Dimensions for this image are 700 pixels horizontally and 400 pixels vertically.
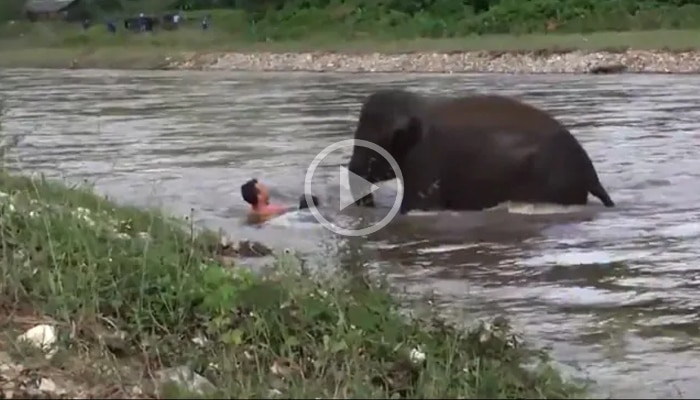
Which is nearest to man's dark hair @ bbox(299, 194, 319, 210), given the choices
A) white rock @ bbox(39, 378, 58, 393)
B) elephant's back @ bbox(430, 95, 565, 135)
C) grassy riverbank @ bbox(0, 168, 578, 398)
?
elephant's back @ bbox(430, 95, 565, 135)

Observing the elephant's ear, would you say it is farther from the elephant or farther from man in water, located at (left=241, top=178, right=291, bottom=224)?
man in water, located at (left=241, top=178, right=291, bottom=224)

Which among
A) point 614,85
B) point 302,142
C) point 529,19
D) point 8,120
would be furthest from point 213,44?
point 302,142

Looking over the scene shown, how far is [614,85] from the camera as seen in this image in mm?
25219

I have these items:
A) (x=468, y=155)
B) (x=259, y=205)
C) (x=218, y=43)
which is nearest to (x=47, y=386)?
(x=259, y=205)

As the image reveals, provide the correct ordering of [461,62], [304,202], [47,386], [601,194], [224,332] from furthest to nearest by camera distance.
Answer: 1. [461,62]
2. [304,202]
3. [601,194]
4. [224,332]
5. [47,386]

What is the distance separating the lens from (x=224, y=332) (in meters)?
5.66

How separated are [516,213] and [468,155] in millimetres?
566

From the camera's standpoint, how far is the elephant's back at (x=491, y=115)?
1044 cm

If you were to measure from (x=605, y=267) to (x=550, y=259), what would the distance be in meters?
0.46

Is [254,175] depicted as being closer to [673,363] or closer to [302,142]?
[302,142]

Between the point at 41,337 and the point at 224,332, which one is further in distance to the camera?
the point at 224,332

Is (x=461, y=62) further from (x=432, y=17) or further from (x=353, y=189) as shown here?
(x=353, y=189)

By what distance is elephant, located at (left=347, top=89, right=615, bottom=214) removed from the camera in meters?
10.2

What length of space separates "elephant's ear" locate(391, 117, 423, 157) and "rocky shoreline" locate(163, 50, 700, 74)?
19.0 metres
